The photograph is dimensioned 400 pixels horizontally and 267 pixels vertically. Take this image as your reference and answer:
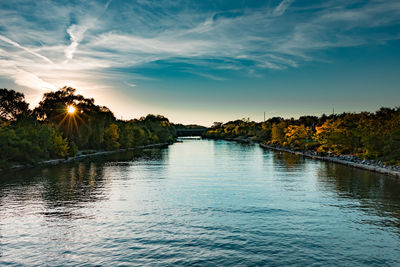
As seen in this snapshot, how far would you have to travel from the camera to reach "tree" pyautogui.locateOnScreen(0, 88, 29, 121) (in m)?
125

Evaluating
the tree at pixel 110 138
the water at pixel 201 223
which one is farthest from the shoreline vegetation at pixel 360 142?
the tree at pixel 110 138

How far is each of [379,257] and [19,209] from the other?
33231 millimetres

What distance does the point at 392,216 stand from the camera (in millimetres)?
32250

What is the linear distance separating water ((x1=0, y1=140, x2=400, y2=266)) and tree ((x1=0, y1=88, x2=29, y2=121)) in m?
86.7

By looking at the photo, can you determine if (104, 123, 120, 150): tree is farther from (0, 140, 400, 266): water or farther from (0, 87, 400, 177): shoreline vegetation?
(0, 140, 400, 266): water

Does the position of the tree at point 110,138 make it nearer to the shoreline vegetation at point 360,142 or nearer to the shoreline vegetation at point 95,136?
the shoreline vegetation at point 95,136

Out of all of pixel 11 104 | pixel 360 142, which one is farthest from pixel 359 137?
pixel 11 104

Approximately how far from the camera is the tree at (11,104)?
410 feet

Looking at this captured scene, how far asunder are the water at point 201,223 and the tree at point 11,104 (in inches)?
3414

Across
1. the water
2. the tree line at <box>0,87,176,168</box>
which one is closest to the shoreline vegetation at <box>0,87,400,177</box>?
the tree line at <box>0,87,176,168</box>

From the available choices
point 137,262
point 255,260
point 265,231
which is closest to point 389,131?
point 265,231

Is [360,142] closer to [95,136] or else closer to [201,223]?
[201,223]

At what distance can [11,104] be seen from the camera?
127875 mm

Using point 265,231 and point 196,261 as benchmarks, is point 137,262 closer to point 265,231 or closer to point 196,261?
point 196,261
